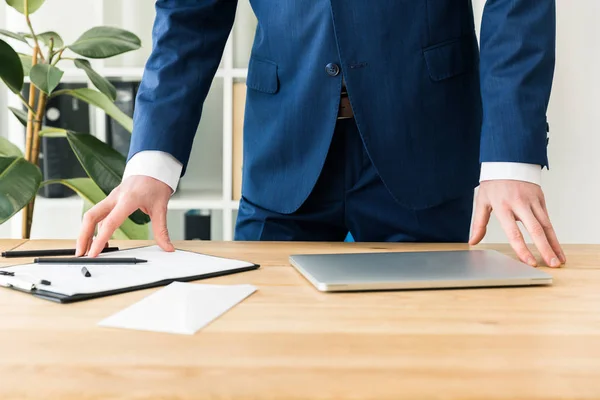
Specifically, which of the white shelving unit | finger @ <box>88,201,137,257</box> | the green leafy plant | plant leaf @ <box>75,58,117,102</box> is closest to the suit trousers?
finger @ <box>88,201,137,257</box>

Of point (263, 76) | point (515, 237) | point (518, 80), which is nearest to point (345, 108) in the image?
point (263, 76)

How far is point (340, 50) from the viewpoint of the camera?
117 cm

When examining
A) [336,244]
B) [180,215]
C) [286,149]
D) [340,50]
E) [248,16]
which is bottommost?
[180,215]

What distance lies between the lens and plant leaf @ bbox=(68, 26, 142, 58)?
6.32 ft

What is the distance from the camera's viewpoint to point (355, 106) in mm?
1189

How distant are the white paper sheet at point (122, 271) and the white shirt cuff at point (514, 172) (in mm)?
413

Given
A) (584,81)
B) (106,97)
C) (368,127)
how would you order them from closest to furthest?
(368,127) → (106,97) → (584,81)

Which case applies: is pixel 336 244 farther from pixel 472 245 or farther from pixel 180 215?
pixel 180 215

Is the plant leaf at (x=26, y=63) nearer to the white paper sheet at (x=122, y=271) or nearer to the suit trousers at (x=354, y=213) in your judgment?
the suit trousers at (x=354, y=213)

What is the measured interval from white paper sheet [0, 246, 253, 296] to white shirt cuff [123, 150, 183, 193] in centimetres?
17

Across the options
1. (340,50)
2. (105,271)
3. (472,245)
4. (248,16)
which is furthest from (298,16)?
(248,16)

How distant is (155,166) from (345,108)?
0.37 metres

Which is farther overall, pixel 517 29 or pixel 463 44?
pixel 463 44

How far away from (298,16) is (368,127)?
250 mm
